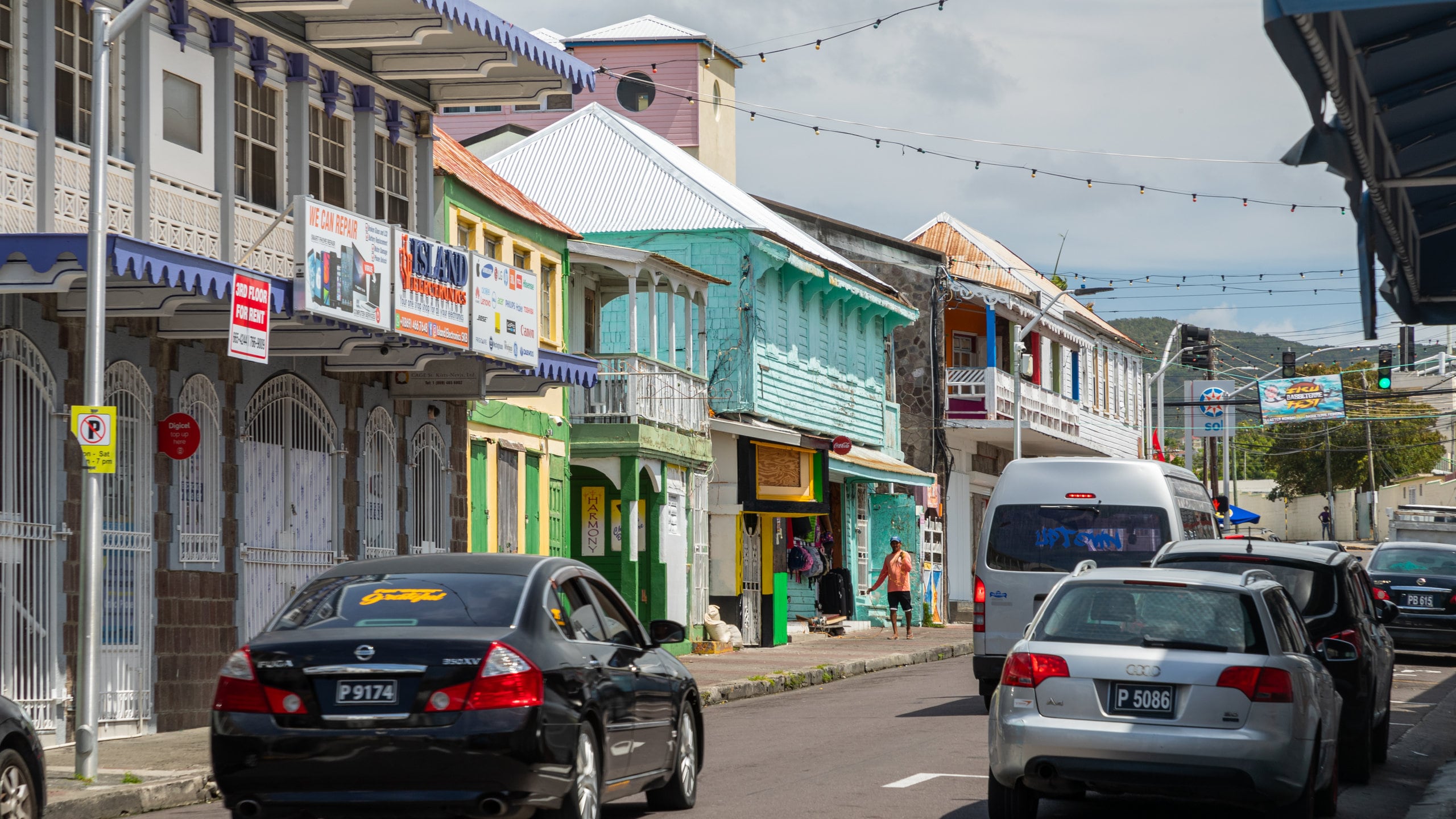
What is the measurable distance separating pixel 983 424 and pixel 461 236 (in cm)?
2075

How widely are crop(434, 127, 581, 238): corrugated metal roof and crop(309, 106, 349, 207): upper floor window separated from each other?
2.59 metres

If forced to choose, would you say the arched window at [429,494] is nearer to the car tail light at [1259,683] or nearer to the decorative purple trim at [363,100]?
the decorative purple trim at [363,100]

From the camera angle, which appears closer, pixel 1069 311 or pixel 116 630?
pixel 116 630

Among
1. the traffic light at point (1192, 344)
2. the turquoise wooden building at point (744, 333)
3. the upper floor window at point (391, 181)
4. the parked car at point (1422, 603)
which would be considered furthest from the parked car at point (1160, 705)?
the traffic light at point (1192, 344)

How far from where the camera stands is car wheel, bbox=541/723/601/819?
9227mm

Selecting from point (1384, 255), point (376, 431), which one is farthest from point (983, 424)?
point (1384, 255)

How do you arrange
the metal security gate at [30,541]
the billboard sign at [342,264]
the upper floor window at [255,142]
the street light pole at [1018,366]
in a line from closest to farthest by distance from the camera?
the metal security gate at [30,541]
the billboard sign at [342,264]
the upper floor window at [255,142]
the street light pole at [1018,366]

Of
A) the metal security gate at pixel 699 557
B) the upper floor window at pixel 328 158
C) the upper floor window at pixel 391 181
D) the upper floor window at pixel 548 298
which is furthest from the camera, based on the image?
the metal security gate at pixel 699 557

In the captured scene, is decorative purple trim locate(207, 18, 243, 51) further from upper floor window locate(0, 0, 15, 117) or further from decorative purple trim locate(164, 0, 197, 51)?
upper floor window locate(0, 0, 15, 117)

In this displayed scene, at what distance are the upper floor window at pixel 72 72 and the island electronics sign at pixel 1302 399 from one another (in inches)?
2529

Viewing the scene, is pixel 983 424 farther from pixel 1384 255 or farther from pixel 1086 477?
pixel 1384 255

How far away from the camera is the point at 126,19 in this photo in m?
13.3

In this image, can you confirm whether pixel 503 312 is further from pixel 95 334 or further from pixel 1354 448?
pixel 1354 448

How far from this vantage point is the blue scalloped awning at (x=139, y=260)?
14289mm
